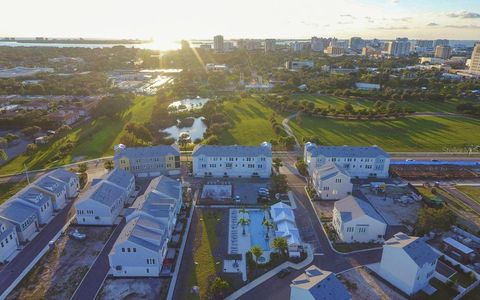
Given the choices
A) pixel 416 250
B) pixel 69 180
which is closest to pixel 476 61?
pixel 416 250

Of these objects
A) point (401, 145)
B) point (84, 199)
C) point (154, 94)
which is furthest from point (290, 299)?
point (154, 94)

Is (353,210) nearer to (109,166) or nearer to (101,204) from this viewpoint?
(101,204)

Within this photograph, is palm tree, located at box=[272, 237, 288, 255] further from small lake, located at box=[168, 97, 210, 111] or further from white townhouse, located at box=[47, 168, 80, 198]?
small lake, located at box=[168, 97, 210, 111]

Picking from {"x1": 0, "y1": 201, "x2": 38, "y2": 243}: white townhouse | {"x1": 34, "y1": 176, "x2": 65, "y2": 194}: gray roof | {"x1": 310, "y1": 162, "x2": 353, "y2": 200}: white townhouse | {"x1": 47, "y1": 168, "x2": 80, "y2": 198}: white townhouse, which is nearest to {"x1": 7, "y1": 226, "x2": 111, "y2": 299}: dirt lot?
{"x1": 0, "y1": 201, "x2": 38, "y2": 243}: white townhouse

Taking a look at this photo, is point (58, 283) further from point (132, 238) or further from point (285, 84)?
point (285, 84)

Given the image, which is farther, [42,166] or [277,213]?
[42,166]

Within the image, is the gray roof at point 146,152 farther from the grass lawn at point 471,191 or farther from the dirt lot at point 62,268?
the grass lawn at point 471,191
